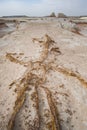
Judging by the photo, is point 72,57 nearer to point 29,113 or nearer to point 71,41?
point 71,41

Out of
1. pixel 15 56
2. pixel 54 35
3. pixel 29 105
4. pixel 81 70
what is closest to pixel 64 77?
pixel 81 70

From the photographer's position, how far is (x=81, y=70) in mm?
3082

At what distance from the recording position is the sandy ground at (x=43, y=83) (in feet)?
7.86

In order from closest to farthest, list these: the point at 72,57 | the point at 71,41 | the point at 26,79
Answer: the point at 26,79 → the point at 72,57 → the point at 71,41

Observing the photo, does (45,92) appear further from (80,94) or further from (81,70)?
(81,70)

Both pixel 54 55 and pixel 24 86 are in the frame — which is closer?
pixel 24 86

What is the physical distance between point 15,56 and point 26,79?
0.72 metres

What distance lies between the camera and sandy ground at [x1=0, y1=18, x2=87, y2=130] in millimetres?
2396

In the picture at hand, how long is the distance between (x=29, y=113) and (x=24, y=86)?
45 centimetres

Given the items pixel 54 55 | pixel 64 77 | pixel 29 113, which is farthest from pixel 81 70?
pixel 29 113

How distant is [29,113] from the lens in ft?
8.00

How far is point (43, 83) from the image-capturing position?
282cm

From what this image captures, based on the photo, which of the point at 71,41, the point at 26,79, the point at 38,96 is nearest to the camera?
the point at 38,96

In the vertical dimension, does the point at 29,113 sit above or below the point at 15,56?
below
